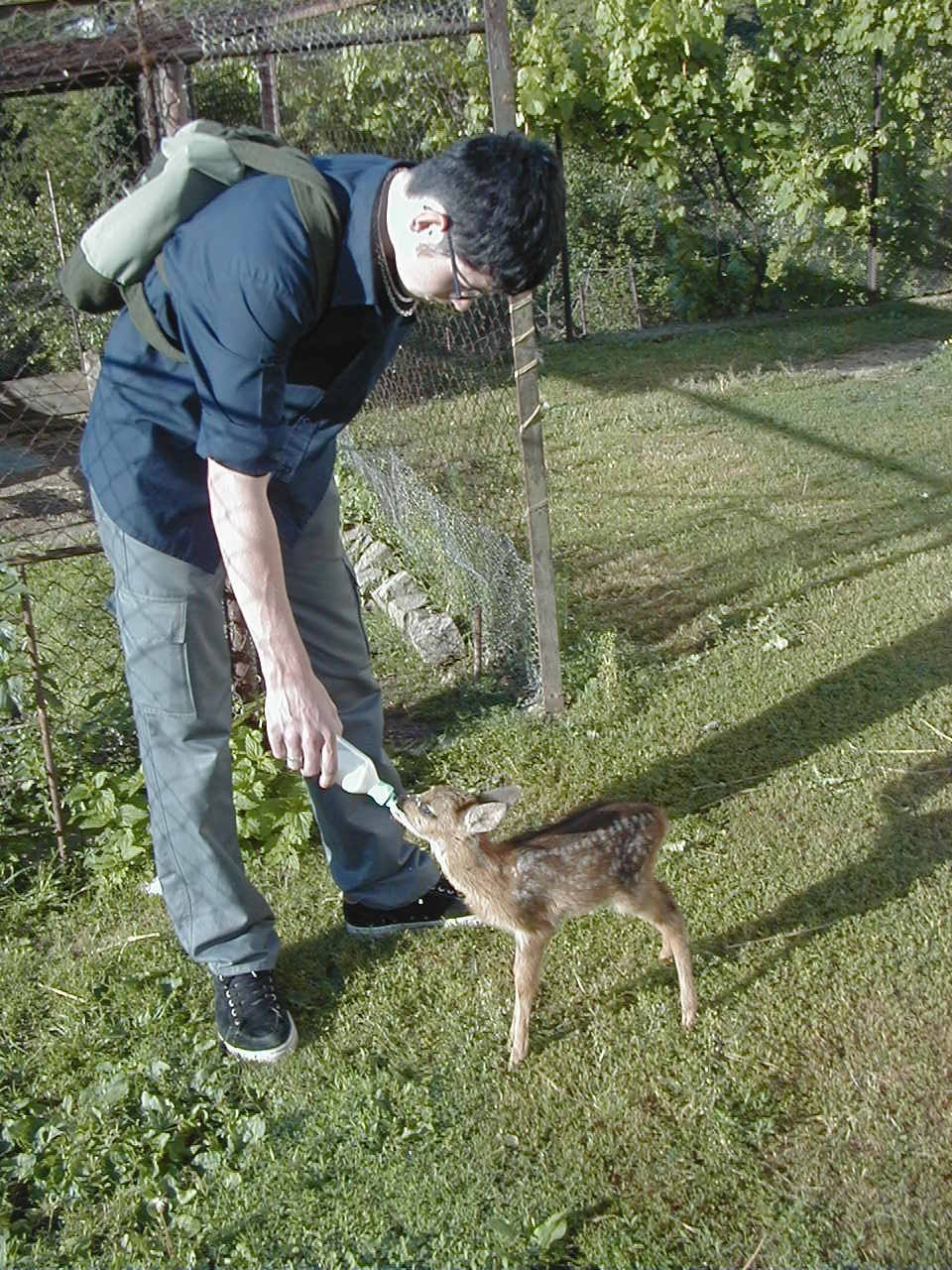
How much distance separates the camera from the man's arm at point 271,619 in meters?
Result: 2.43

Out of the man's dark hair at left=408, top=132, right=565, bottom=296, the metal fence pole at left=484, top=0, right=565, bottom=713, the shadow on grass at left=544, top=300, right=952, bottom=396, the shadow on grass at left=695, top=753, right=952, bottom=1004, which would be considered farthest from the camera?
the shadow on grass at left=544, top=300, right=952, bottom=396

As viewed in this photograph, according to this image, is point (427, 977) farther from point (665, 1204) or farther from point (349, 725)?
point (665, 1204)

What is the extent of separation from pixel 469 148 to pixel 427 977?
7.01 ft

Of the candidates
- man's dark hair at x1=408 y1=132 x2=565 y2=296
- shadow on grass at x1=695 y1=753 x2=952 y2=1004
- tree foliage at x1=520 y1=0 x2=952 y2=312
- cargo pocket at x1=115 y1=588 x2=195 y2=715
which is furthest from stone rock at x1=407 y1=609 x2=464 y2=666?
tree foliage at x1=520 y1=0 x2=952 y2=312

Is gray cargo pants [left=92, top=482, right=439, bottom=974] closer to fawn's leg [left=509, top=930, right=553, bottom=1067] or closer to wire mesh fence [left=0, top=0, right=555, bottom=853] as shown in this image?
fawn's leg [left=509, top=930, right=553, bottom=1067]

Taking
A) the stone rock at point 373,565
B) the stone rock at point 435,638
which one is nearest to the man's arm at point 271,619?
the stone rock at point 435,638

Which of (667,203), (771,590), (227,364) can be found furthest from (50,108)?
(227,364)

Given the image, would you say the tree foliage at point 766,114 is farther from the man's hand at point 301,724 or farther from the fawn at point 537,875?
the man's hand at point 301,724

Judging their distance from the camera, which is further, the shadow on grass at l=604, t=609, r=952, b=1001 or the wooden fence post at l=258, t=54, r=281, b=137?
the wooden fence post at l=258, t=54, r=281, b=137

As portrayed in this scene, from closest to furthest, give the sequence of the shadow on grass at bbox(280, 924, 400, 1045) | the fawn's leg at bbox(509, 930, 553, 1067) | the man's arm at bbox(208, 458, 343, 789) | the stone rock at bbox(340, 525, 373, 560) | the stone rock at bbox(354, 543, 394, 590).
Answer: the man's arm at bbox(208, 458, 343, 789), the fawn's leg at bbox(509, 930, 553, 1067), the shadow on grass at bbox(280, 924, 400, 1045), the stone rock at bbox(354, 543, 394, 590), the stone rock at bbox(340, 525, 373, 560)

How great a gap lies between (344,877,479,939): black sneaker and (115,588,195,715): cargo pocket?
927mm

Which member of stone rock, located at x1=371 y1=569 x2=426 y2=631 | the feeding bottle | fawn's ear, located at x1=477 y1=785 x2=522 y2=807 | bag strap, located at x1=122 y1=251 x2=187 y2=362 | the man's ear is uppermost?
the man's ear

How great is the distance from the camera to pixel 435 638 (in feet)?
17.6

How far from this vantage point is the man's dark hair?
2316 mm
